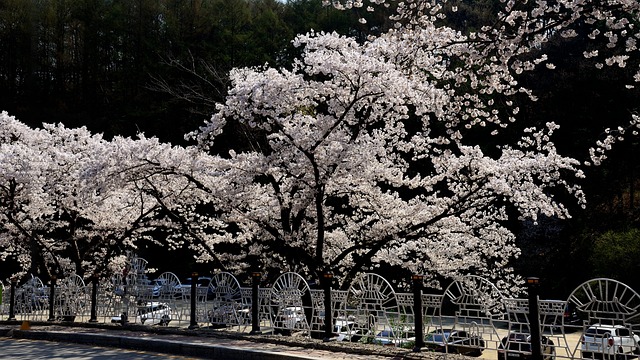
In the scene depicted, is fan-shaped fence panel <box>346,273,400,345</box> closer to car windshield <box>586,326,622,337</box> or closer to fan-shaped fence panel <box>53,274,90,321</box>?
car windshield <box>586,326,622,337</box>

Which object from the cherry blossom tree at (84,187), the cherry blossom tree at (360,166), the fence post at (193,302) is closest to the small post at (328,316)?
the cherry blossom tree at (360,166)

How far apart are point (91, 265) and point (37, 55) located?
98.9 feet

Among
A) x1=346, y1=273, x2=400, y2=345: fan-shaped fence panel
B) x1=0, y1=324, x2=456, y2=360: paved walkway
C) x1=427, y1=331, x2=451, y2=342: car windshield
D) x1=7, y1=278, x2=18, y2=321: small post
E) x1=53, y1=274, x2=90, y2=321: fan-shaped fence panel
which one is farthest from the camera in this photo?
x1=7, y1=278, x2=18, y2=321: small post

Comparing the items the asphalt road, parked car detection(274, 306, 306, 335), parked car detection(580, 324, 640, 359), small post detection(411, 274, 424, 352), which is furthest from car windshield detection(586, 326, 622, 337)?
the asphalt road

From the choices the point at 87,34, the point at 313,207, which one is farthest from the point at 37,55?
the point at 313,207

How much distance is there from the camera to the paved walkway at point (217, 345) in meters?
9.40

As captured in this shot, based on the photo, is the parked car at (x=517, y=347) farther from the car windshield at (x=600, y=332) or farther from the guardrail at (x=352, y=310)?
the car windshield at (x=600, y=332)

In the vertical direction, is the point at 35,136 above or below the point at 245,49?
below

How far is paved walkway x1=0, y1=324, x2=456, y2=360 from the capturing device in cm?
940

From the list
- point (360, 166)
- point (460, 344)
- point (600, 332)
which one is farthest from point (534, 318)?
point (360, 166)

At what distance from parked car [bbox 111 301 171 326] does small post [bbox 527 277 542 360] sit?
8.23 metres

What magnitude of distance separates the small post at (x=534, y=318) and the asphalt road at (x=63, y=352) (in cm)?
542

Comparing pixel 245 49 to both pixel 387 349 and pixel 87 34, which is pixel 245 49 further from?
pixel 387 349

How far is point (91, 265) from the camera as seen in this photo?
2052 centimetres
